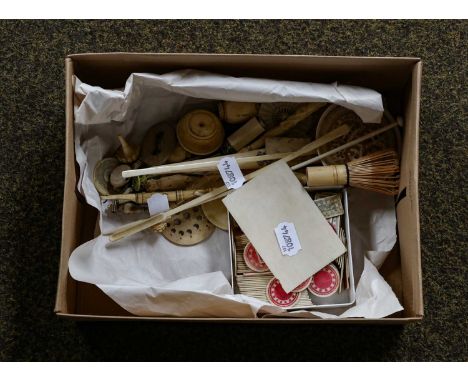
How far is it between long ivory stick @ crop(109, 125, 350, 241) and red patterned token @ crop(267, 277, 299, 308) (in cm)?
17

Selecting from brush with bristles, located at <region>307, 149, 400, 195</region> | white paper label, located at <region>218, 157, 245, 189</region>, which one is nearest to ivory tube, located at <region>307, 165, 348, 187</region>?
brush with bristles, located at <region>307, 149, 400, 195</region>

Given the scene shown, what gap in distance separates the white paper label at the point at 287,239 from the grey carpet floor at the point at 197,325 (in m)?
0.15

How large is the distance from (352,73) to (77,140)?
1.45ft

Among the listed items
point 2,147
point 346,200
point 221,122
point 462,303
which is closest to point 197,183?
point 221,122

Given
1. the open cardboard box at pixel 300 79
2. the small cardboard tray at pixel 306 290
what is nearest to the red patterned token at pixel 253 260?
the small cardboard tray at pixel 306 290

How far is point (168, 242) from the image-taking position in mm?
984

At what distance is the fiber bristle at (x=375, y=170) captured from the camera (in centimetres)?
92

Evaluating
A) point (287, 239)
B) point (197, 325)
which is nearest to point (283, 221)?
point (287, 239)

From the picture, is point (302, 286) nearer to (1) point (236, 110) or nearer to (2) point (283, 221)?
(2) point (283, 221)

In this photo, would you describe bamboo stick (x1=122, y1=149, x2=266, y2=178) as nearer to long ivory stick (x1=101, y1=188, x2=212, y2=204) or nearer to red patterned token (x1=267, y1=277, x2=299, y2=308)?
long ivory stick (x1=101, y1=188, x2=212, y2=204)

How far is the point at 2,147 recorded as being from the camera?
1050mm

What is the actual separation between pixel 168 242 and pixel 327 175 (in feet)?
0.95

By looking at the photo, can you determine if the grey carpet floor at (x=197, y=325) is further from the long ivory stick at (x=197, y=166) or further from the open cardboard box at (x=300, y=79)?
the long ivory stick at (x=197, y=166)

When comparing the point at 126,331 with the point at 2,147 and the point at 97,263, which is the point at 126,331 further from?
the point at 2,147
